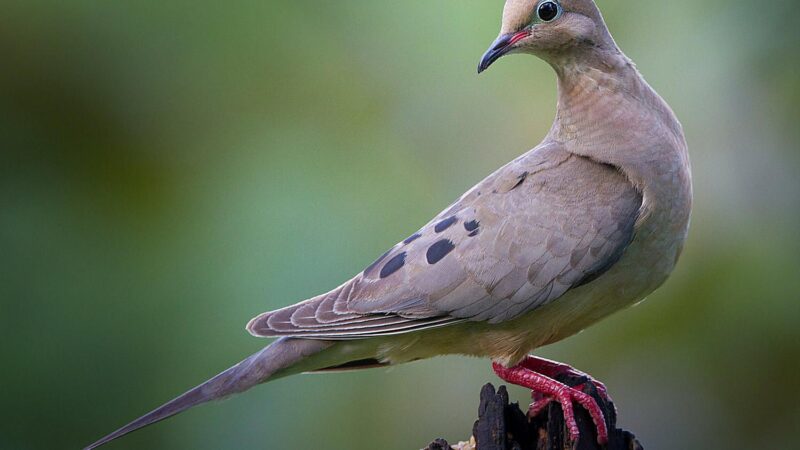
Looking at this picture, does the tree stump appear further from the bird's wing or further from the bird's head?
the bird's head

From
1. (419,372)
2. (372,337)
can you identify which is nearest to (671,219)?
(372,337)

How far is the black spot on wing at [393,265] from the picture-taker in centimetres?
399

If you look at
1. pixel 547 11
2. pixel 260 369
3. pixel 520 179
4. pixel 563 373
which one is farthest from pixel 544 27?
pixel 260 369

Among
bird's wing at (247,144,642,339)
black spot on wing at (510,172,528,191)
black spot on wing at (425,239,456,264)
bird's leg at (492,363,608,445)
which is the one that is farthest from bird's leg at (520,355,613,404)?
black spot on wing at (510,172,528,191)

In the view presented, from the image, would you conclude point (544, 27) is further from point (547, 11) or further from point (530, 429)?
point (530, 429)

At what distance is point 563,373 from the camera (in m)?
4.08

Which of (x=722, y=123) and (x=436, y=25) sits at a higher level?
(x=436, y=25)

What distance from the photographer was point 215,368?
17.4ft

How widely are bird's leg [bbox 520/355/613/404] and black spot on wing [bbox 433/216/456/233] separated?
60 centimetres

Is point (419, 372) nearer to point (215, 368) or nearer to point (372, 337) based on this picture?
point (215, 368)

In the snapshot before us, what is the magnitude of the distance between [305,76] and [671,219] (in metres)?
2.94

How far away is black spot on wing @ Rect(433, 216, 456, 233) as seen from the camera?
402 cm

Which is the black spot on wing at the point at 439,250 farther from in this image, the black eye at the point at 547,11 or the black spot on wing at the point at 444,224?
the black eye at the point at 547,11

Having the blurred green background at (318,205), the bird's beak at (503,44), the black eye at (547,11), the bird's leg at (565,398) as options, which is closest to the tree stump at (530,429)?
the bird's leg at (565,398)
